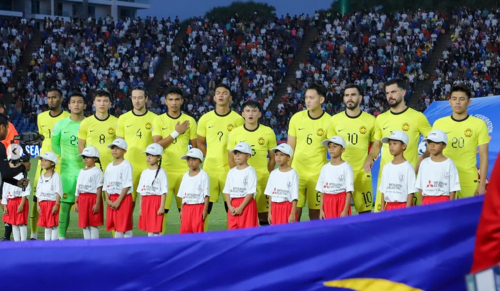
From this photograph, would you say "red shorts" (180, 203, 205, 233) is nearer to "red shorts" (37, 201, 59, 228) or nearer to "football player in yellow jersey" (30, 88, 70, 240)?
"red shorts" (37, 201, 59, 228)

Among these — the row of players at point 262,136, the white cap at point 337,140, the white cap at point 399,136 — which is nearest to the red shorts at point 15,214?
the row of players at point 262,136

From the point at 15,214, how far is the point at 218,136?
282 centimetres

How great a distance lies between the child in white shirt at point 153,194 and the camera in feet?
27.9

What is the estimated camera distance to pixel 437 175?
7.48 m

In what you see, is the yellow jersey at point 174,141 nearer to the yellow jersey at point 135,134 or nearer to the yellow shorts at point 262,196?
the yellow jersey at point 135,134

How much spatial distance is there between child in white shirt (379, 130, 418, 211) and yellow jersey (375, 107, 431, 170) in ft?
1.53

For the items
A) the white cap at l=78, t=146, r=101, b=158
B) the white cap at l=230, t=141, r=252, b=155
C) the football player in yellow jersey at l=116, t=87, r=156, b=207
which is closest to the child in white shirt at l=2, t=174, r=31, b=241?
the white cap at l=78, t=146, r=101, b=158

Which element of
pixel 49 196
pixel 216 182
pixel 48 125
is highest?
pixel 48 125

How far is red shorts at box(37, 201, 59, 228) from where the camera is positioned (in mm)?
8953

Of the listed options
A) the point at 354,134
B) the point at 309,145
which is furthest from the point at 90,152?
the point at 354,134

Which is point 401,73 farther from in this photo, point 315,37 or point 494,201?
point 494,201

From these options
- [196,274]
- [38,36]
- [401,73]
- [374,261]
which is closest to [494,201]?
[374,261]

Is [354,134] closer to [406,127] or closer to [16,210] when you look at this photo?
[406,127]

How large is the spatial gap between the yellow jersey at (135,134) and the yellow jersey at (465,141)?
12.4 ft
